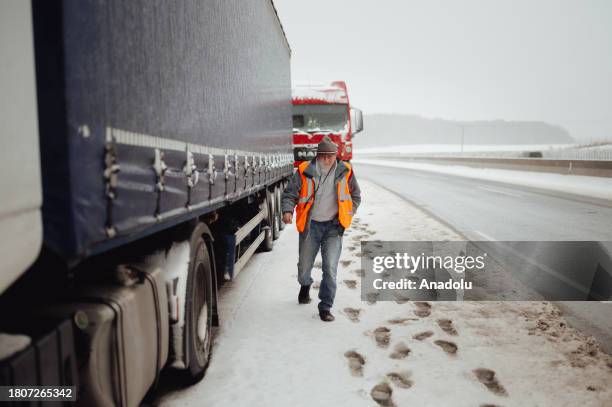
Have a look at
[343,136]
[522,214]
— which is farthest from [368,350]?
[343,136]

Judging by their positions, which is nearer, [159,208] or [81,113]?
[81,113]

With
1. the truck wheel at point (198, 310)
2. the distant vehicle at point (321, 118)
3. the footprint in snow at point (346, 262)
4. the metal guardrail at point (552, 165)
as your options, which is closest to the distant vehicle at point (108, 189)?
the truck wheel at point (198, 310)

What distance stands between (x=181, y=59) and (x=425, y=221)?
832cm

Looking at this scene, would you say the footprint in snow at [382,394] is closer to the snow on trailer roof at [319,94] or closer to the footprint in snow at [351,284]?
the footprint in snow at [351,284]

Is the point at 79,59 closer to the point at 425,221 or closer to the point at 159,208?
the point at 159,208

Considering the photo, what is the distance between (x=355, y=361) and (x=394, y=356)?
33cm

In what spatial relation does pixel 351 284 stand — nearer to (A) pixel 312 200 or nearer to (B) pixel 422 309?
(B) pixel 422 309

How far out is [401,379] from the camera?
11.5 ft

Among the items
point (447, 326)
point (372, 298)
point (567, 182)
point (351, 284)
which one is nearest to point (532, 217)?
point (351, 284)

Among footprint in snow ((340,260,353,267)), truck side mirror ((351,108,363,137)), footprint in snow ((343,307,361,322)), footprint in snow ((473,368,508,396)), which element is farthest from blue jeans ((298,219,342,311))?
truck side mirror ((351,108,363,137))

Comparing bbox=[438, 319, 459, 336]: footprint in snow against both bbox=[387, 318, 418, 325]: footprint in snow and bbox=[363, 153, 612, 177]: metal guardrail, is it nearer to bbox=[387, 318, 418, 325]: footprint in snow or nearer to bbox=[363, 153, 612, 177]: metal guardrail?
bbox=[387, 318, 418, 325]: footprint in snow

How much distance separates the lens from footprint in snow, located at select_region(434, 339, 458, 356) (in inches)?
158

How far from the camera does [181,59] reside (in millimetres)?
2941

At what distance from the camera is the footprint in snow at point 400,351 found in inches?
154
